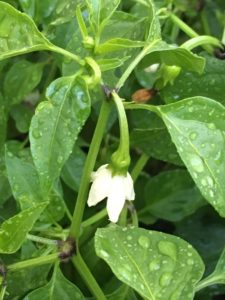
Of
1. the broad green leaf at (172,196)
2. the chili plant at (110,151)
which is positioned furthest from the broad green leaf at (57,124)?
the broad green leaf at (172,196)

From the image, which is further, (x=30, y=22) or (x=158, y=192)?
(x=158, y=192)

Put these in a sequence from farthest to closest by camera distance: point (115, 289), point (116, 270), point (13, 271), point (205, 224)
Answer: point (205, 224)
point (115, 289)
point (13, 271)
point (116, 270)

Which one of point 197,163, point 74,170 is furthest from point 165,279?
point 74,170

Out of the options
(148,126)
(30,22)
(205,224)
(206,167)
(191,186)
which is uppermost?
(30,22)

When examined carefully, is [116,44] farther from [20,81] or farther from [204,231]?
[204,231]

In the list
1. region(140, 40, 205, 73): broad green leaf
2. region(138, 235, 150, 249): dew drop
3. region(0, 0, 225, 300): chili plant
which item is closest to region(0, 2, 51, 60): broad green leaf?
region(0, 0, 225, 300): chili plant

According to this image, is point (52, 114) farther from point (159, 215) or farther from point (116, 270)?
point (159, 215)

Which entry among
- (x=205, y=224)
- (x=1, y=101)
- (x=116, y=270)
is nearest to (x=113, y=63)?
(x=116, y=270)

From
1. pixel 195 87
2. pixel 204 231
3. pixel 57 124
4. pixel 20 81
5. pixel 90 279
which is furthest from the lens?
pixel 204 231
